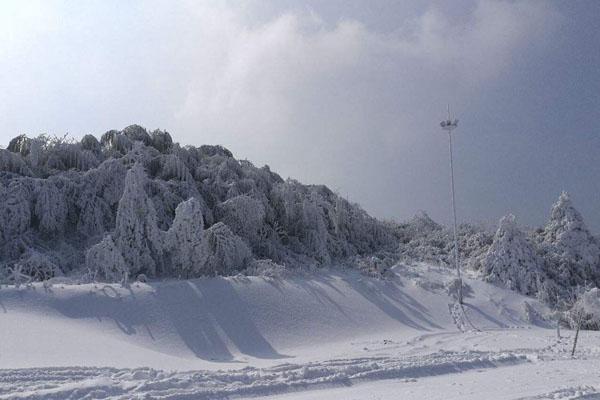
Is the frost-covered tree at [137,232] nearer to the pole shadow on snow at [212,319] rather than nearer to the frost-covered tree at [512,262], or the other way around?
the pole shadow on snow at [212,319]

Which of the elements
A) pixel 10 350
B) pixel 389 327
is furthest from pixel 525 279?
pixel 10 350

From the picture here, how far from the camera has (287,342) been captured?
1378cm

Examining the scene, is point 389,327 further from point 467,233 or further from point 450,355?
point 467,233

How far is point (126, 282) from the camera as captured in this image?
14.3 metres

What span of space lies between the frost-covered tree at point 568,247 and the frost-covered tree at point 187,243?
12.2m

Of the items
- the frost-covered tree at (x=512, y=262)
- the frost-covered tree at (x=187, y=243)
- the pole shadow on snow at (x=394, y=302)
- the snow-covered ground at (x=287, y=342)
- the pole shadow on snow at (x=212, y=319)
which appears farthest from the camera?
the frost-covered tree at (x=512, y=262)

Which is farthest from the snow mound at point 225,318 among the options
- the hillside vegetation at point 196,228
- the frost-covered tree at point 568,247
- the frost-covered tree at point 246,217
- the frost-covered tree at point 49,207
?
the frost-covered tree at point 49,207

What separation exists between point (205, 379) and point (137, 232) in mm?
8331

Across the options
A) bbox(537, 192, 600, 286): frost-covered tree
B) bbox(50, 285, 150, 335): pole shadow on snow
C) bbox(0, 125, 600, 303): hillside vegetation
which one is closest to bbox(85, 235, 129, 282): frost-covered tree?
bbox(0, 125, 600, 303): hillside vegetation

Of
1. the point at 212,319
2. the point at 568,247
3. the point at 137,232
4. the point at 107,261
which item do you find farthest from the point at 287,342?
the point at 568,247

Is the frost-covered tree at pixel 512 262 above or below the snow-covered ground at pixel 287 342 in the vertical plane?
above

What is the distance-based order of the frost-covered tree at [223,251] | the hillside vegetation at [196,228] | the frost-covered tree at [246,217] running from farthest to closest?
1. the frost-covered tree at [246,217]
2. the frost-covered tree at [223,251]
3. the hillside vegetation at [196,228]

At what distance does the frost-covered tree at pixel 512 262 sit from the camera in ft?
61.7

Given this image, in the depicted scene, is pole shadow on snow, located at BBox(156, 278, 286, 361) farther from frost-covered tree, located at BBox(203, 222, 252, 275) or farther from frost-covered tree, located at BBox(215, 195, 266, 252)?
frost-covered tree, located at BBox(215, 195, 266, 252)
